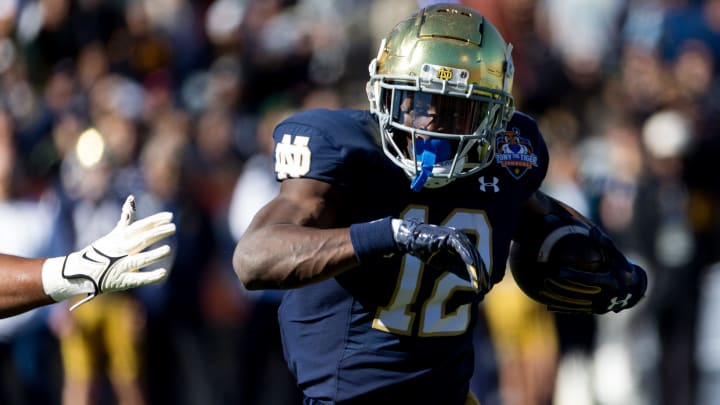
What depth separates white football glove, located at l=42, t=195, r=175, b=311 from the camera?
10.9 ft

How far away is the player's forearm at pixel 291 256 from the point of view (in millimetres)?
3100

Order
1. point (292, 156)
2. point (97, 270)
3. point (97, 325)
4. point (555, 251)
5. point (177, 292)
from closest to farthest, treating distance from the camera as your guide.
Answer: point (97, 270)
point (292, 156)
point (555, 251)
point (97, 325)
point (177, 292)

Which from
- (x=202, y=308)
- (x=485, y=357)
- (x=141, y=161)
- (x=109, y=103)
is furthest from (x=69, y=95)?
(x=485, y=357)

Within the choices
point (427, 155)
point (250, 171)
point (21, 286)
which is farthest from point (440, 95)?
point (250, 171)

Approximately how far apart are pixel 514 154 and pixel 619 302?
23.7 inches

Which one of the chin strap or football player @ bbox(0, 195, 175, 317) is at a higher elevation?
the chin strap

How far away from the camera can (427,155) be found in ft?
11.1

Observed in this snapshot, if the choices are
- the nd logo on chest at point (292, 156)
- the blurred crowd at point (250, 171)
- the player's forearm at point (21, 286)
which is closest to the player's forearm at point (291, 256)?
the nd logo on chest at point (292, 156)

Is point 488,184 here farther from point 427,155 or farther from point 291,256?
point 291,256

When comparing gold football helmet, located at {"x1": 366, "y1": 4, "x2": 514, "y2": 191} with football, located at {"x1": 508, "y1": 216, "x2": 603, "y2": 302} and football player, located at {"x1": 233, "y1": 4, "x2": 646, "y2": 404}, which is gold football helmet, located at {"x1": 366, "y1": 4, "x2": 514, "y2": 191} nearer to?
football player, located at {"x1": 233, "y1": 4, "x2": 646, "y2": 404}

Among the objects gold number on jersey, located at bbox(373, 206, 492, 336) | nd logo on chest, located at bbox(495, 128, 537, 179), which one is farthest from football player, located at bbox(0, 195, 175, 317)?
nd logo on chest, located at bbox(495, 128, 537, 179)

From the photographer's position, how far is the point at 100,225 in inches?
255

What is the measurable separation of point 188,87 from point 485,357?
106 inches

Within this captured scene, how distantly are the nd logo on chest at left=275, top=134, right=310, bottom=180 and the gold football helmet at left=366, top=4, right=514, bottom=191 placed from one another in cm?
22
